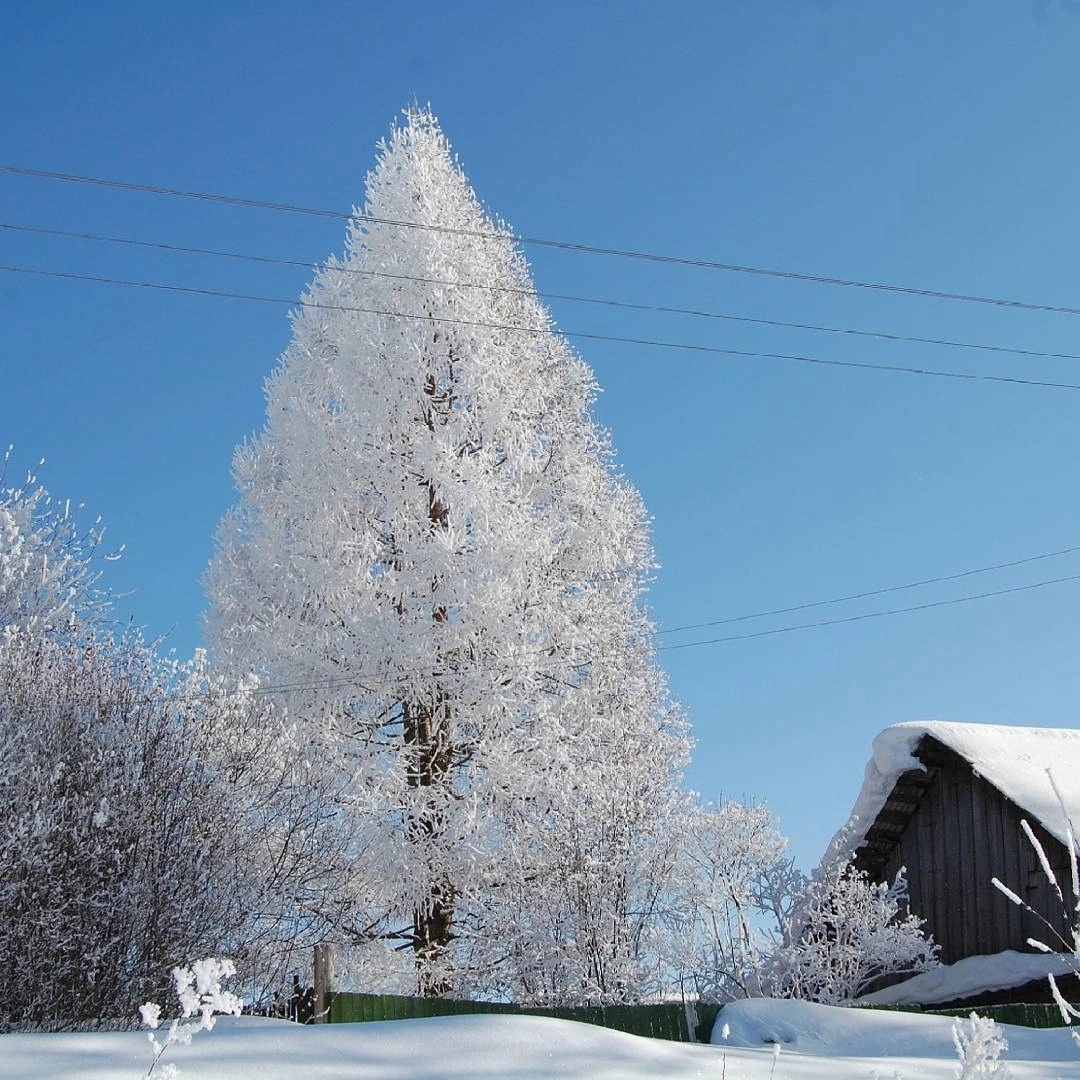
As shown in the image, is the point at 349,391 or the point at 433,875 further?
the point at 349,391

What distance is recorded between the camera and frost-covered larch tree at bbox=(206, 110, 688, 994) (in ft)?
44.0

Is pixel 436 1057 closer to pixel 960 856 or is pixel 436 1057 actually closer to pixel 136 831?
pixel 136 831

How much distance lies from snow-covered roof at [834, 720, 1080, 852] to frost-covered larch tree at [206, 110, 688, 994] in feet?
8.12

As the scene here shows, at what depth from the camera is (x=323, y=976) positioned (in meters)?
10.4

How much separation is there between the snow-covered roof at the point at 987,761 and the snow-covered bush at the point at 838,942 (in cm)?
84

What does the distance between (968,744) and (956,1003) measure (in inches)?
112

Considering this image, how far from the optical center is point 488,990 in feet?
44.6

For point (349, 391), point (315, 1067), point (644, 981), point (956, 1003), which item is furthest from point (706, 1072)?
point (349, 391)

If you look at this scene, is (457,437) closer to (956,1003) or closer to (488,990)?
(488,990)

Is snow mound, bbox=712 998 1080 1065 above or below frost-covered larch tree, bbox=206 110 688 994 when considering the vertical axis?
below

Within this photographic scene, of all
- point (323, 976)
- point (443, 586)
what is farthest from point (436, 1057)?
point (443, 586)

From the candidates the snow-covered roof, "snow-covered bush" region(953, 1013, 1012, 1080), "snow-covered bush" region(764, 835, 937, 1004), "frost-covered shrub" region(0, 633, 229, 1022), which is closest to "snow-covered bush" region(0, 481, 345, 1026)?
"frost-covered shrub" region(0, 633, 229, 1022)

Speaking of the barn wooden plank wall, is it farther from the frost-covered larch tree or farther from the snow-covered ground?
the snow-covered ground

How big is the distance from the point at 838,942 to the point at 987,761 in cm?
268
